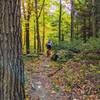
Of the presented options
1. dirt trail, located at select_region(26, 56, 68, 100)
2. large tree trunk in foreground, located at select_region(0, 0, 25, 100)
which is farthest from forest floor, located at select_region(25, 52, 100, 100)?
large tree trunk in foreground, located at select_region(0, 0, 25, 100)

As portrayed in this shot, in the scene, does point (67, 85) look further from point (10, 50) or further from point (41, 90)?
point (10, 50)

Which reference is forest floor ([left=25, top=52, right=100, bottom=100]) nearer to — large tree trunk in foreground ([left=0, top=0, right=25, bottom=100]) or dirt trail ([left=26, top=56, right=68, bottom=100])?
dirt trail ([left=26, top=56, right=68, bottom=100])

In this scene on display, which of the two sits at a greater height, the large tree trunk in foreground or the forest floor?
the large tree trunk in foreground

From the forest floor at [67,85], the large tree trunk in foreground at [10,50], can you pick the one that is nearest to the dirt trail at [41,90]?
the forest floor at [67,85]

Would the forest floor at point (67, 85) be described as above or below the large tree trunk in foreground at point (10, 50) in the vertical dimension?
below

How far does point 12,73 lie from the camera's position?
4289 mm

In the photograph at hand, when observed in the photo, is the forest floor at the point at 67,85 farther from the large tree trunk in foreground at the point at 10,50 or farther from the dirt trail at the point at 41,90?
the large tree trunk in foreground at the point at 10,50

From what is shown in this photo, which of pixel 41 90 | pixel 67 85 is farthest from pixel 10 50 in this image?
pixel 67 85

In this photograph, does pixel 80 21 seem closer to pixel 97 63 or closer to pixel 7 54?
pixel 97 63

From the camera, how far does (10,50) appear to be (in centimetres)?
424

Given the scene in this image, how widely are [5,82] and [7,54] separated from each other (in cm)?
45

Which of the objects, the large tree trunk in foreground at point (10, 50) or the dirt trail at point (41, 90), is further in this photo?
the dirt trail at point (41, 90)

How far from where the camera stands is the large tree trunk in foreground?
419 cm

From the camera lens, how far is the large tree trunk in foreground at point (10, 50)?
13.8 ft
